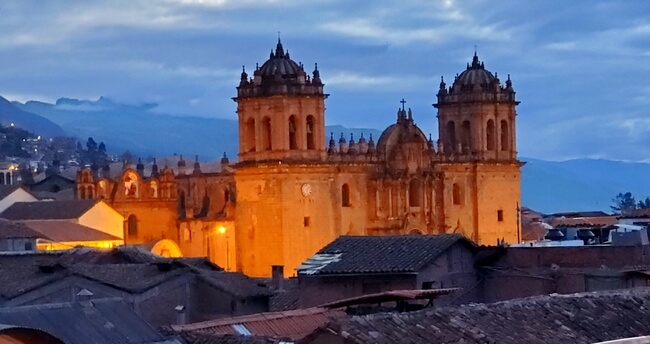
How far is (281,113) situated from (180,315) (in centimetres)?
3855

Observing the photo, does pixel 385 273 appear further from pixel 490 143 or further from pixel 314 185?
pixel 490 143

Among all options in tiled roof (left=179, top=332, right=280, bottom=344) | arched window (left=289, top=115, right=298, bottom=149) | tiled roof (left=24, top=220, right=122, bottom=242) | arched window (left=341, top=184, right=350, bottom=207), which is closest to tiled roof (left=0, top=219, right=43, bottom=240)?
tiled roof (left=24, top=220, right=122, bottom=242)

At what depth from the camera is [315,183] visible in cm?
7244

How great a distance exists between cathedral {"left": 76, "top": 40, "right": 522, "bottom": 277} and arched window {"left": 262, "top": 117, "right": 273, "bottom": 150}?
46mm

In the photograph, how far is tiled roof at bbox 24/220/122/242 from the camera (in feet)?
214

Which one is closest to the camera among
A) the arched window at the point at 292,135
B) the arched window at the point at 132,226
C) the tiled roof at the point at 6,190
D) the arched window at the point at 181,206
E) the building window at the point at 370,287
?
the building window at the point at 370,287

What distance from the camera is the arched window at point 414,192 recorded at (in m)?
75.9

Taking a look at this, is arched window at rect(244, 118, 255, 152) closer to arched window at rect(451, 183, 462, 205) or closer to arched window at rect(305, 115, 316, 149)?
arched window at rect(305, 115, 316, 149)

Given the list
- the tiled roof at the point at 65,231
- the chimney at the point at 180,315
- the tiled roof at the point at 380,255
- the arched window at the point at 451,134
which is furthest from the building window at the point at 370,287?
the arched window at the point at 451,134

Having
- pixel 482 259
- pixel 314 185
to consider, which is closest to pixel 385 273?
pixel 482 259

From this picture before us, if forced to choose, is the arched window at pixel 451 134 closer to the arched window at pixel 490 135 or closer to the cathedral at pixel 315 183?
the cathedral at pixel 315 183

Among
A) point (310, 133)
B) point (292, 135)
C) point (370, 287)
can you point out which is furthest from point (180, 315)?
point (310, 133)

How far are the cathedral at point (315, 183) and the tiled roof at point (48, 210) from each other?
4.10 metres

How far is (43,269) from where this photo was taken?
127ft
